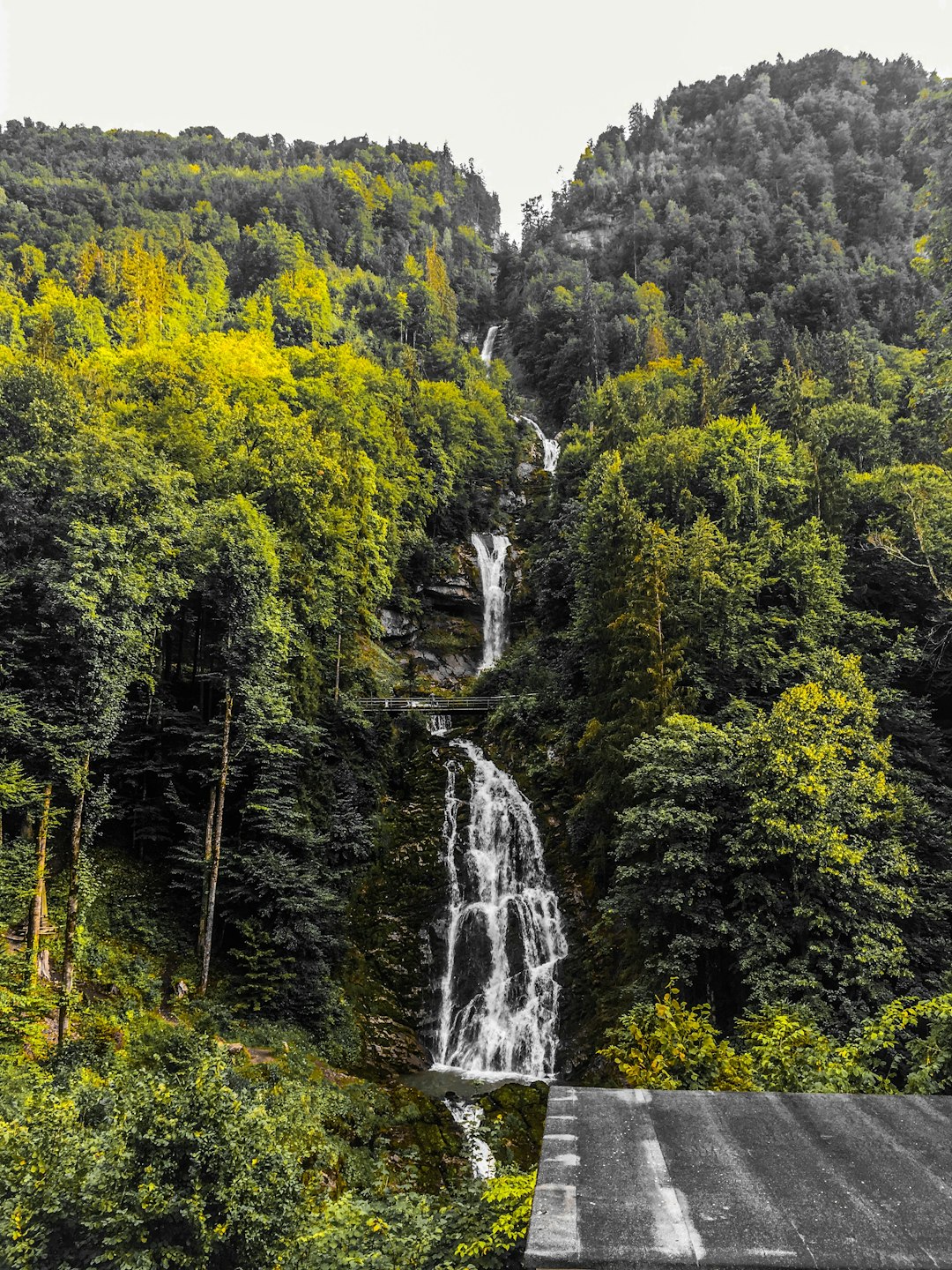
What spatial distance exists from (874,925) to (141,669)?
18.8 meters

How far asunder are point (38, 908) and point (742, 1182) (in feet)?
49.1

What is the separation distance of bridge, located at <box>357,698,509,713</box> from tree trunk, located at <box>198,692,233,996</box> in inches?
393

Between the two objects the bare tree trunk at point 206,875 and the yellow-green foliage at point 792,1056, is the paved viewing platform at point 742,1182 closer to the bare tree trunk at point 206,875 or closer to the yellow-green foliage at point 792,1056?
the yellow-green foliage at point 792,1056

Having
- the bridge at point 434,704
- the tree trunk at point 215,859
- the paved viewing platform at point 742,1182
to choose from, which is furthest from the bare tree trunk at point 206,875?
the paved viewing platform at point 742,1182

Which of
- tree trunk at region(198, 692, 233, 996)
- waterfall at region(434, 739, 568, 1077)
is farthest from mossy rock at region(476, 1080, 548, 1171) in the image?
tree trunk at region(198, 692, 233, 996)

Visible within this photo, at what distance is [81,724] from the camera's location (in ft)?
49.3

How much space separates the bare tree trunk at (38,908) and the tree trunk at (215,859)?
3.80 metres

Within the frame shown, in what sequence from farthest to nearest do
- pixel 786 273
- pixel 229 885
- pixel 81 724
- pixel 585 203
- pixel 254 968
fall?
pixel 585 203
pixel 786 273
pixel 229 885
pixel 254 968
pixel 81 724

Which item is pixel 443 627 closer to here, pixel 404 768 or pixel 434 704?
pixel 434 704

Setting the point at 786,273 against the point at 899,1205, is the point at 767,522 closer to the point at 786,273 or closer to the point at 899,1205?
the point at 899,1205

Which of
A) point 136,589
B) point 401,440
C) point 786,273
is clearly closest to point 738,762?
point 136,589

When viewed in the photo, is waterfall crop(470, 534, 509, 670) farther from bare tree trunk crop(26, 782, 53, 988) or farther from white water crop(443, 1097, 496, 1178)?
bare tree trunk crop(26, 782, 53, 988)

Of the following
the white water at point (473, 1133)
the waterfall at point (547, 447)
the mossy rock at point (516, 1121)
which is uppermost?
the waterfall at point (547, 447)

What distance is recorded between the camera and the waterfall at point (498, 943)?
18062mm
